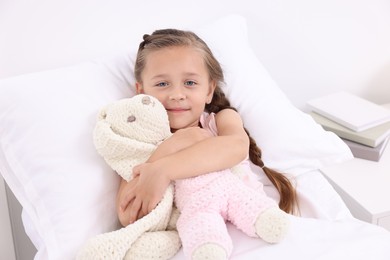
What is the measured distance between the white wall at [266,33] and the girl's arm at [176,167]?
495 mm

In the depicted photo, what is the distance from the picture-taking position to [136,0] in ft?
4.04

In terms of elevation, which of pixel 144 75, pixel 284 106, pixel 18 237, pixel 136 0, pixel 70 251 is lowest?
pixel 18 237

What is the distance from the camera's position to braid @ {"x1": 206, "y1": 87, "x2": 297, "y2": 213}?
3.32ft

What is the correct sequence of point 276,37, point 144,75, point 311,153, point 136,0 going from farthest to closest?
point 276,37 → point 136,0 → point 311,153 → point 144,75

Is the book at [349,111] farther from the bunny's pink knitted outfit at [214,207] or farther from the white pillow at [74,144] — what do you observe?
the bunny's pink knitted outfit at [214,207]

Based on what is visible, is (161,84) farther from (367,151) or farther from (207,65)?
(367,151)

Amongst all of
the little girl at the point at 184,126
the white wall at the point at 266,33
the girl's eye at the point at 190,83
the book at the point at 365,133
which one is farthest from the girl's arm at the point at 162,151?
the book at the point at 365,133

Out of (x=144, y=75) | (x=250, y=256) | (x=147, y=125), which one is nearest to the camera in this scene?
(x=250, y=256)

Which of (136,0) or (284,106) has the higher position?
(136,0)

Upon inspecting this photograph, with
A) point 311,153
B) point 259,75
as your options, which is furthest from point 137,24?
point 311,153

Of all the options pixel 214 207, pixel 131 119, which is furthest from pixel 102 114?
pixel 214 207

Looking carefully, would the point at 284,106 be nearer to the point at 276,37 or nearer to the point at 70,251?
the point at 276,37

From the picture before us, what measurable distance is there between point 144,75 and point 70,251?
15.9 inches

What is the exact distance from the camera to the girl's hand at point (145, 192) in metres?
0.83
